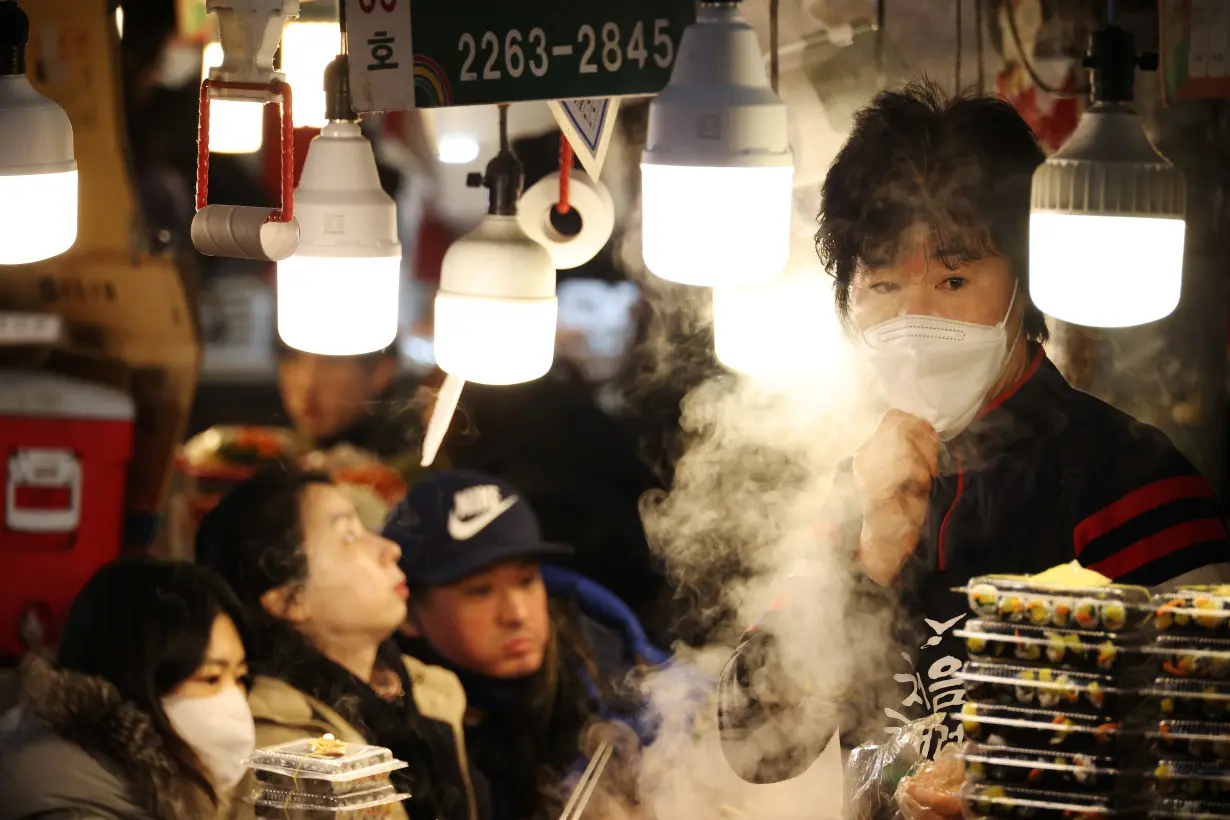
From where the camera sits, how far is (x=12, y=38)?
3.41m

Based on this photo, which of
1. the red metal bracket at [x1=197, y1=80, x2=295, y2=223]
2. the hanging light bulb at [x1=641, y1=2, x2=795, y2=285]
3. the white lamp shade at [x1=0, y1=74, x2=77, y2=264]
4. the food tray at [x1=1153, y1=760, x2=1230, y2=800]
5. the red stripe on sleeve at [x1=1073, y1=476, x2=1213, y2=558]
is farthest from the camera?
the red stripe on sleeve at [x1=1073, y1=476, x2=1213, y2=558]

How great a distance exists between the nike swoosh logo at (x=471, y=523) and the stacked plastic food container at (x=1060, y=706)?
1.58 m

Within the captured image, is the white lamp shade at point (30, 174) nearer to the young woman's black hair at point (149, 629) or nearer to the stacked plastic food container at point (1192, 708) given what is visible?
the young woman's black hair at point (149, 629)

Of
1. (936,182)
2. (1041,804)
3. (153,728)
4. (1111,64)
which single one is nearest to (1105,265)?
(1111,64)

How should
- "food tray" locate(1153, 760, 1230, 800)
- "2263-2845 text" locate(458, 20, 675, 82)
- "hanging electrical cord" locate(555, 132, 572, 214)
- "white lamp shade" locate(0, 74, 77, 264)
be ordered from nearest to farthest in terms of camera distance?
"food tray" locate(1153, 760, 1230, 800)
"2263-2845 text" locate(458, 20, 675, 82)
"white lamp shade" locate(0, 74, 77, 264)
"hanging electrical cord" locate(555, 132, 572, 214)

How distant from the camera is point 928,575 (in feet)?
12.2

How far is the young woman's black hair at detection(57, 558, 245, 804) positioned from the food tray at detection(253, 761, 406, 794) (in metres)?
0.77

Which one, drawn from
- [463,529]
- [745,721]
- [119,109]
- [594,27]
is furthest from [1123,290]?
[119,109]

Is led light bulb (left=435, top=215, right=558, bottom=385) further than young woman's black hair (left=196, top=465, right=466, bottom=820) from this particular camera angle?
No

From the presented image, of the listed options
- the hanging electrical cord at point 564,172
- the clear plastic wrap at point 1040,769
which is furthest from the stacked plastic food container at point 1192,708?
the hanging electrical cord at point 564,172

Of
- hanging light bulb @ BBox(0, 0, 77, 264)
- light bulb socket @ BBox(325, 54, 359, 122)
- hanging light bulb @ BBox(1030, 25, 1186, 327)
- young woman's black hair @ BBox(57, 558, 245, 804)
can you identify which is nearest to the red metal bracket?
light bulb socket @ BBox(325, 54, 359, 122)

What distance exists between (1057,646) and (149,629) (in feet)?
8.49

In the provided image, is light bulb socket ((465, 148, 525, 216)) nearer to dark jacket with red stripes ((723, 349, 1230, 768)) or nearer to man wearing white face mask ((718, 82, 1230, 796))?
man wearing white face mask ((718, 82, 1230, 796))

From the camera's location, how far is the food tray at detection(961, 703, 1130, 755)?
2826 millimetres
